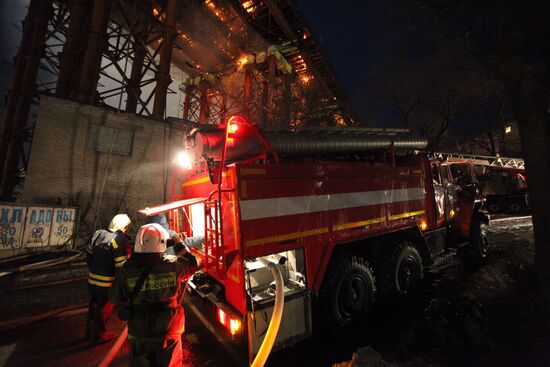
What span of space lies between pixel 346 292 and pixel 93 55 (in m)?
9.48

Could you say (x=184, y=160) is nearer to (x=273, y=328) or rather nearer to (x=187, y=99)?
(x=273, y=328)

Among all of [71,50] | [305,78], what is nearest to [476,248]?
[71,50]

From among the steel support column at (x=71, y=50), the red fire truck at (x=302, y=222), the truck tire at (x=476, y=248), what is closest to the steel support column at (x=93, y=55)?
the steel support column at (x=71, y=50)

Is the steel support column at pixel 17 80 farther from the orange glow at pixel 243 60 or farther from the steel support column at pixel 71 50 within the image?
the orange glow at pixel 243 60

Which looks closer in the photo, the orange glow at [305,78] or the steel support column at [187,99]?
the steel support column at [187,99]

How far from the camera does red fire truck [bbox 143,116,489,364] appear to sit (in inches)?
109

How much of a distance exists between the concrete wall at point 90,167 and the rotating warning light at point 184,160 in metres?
4.33

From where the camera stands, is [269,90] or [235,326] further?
[269,90]

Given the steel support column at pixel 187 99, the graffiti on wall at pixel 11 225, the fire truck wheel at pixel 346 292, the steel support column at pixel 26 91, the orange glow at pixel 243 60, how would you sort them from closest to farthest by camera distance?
the fire truck wheel at pixel 346 292, the graffiti on wall at pixel 11 225, the steel support column at pixel 26 91, the orange glow at pixel 243 60, the steel support column at pixel 187 99

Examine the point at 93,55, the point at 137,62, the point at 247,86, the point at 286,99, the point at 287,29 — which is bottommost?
the point at 93,55

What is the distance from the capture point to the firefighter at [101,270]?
3.31 m

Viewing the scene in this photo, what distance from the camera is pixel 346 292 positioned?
3604 mm

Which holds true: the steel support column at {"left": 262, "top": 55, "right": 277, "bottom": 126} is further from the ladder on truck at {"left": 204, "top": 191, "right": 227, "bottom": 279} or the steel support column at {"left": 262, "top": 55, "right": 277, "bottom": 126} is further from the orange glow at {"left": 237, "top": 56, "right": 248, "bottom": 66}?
the ladder on truck at {"left": 204, "top": 191, "right": 227, "bottom": 279}

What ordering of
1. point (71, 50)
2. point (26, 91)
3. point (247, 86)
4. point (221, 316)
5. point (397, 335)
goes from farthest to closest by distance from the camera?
point (247, 86) < point (26, 91) < point (71, 50) < point (397, 335) < point (221, 316)
